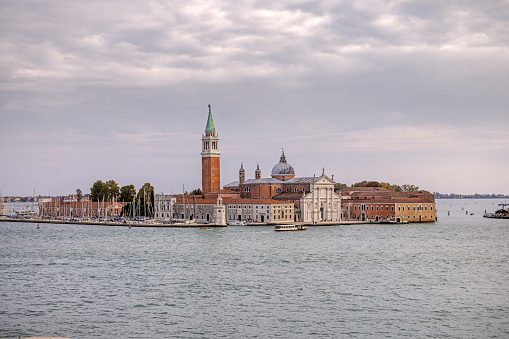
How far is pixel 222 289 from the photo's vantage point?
2609 cm

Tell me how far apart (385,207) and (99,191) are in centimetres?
4102

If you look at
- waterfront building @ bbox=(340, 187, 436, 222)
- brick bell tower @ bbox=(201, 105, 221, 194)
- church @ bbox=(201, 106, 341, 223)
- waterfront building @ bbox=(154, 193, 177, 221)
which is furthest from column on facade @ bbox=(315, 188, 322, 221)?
waterfront building @ bbox=(154, 193, 177, 221)

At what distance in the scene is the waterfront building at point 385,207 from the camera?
73250 millimetres

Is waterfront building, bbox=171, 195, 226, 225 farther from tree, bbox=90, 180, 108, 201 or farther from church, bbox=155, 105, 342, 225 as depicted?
tree, bbox=90, 180, 108, 201

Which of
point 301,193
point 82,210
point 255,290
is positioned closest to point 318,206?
point 301,193

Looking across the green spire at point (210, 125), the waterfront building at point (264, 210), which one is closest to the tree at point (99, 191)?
the green spire at point (210, 125)

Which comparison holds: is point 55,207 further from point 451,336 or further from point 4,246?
point 451,336

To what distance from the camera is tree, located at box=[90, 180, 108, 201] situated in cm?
9312

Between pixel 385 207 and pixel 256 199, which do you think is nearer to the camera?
pixel 256 199

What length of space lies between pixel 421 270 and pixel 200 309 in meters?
→ 13.6

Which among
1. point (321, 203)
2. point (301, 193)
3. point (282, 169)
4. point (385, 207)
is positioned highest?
point (282, 169)

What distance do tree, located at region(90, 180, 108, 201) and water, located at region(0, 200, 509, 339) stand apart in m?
48.5

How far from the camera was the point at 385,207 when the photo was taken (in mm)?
73625

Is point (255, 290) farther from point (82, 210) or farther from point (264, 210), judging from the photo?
point (82, 210)
